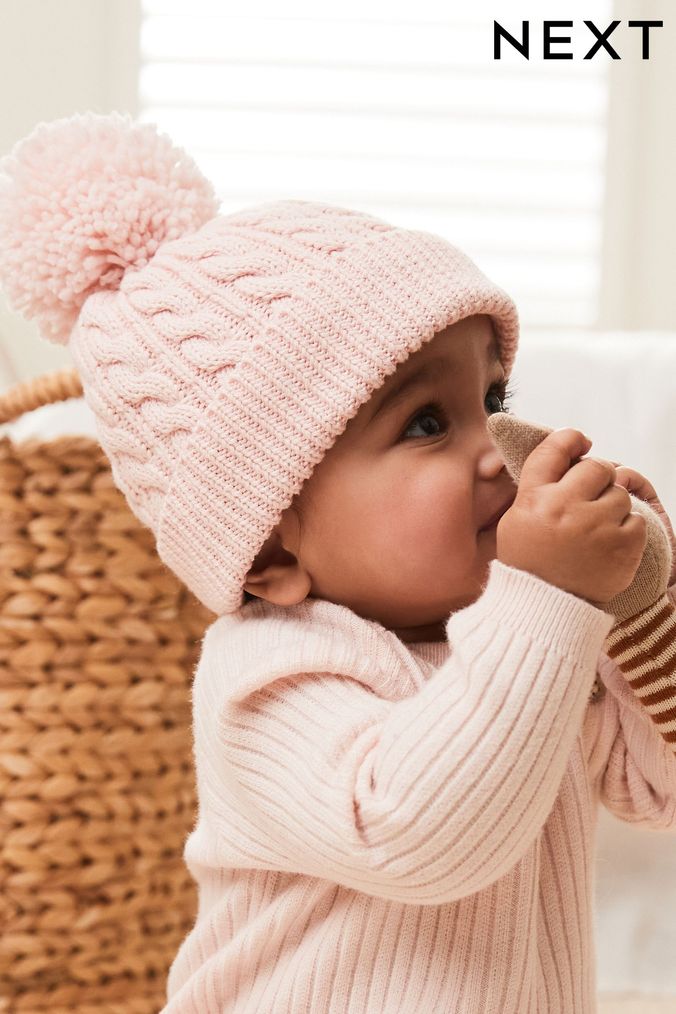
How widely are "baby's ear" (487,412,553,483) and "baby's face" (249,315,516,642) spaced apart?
40 millimetres

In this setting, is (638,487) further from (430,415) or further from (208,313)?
(208,313)

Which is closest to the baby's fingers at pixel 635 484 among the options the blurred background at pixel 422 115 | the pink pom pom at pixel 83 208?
the pink pom pom at pixel 83 208

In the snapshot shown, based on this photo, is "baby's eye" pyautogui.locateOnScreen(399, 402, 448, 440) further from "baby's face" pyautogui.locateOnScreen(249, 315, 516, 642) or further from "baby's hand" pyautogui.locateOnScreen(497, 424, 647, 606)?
"baby's hand" pyautogui.locateOnScreen(497, 424, 647, 606)

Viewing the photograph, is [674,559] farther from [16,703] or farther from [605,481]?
[16,703]

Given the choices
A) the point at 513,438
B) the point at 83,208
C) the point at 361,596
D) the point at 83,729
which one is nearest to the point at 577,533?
the point at 513,438

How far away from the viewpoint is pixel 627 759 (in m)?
0.78

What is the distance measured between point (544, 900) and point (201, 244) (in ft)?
1.62

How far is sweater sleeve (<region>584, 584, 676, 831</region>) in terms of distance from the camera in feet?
2.50

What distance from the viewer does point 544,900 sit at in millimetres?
745

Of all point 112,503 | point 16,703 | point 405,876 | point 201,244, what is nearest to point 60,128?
point 201,244

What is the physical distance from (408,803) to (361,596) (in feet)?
0.59

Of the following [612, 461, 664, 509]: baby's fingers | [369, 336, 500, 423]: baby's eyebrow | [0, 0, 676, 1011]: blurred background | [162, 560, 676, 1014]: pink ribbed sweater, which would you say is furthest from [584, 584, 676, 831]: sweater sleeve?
[0, 0, 676, 1011]: blurred background

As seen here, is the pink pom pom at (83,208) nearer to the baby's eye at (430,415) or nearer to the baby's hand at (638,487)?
the baby's eye at (430,415)

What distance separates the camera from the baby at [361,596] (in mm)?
578
